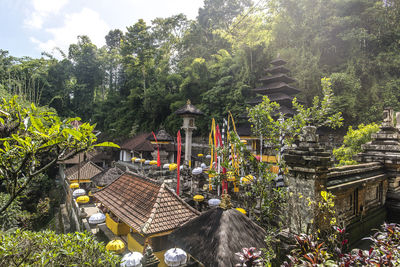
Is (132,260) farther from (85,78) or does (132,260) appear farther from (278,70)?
(85,78)

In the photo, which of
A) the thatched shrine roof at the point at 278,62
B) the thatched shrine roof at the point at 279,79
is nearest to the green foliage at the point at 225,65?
the thatched shrine roof at the point at 279,79

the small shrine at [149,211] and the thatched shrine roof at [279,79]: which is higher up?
the thatched shrine roof at [279,79]

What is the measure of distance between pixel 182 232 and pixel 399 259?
4962 mm

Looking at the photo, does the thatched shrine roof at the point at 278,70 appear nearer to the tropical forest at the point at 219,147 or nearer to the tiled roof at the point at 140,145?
the tropical forest at the point at 219,147

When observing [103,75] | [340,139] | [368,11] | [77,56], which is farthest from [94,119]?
[368,11]

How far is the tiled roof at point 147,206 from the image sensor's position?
24.2 feet

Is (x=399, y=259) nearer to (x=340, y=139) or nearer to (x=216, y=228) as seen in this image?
(x=216, y=228)

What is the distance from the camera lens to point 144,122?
1325 inches

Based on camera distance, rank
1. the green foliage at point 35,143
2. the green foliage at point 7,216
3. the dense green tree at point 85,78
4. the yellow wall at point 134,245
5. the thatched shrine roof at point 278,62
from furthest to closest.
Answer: the dense green tree at point 85,78, the thatched shrine roof at point 278,62, the green foliage at point 7,216, the yellow wall at point 134,245, the green foliage at point 35,143

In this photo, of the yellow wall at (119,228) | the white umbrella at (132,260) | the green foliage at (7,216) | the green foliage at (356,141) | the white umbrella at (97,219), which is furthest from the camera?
the green foliage at (7,216)

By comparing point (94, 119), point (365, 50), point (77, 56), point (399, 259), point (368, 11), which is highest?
point (77, 56)

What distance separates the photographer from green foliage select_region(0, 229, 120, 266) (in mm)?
3250

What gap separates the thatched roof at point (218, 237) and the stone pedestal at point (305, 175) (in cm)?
117

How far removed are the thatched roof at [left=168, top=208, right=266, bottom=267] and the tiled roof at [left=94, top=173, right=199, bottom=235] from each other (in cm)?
109
